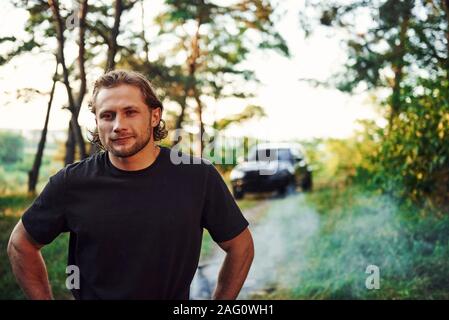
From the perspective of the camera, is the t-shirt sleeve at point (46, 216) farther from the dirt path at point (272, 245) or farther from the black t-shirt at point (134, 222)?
the dirt path at point (272, 245)

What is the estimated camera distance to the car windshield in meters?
6.48

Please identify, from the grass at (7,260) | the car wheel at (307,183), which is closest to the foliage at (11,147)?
the grass at (7,260)

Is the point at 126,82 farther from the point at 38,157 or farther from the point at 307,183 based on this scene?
the point at 307,183

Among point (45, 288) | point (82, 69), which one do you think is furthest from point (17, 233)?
point (82, 69)

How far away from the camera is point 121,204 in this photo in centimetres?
165

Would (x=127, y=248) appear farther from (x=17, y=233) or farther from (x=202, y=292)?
(x=202, y=292)

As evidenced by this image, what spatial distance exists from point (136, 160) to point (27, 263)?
48 cm

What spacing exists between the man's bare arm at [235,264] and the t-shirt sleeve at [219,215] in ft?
0.10

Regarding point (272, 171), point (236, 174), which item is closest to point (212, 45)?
point (236, 174)

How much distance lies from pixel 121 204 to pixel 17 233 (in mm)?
368

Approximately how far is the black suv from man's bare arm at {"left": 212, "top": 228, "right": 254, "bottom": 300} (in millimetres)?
4384

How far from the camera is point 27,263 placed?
168 cm

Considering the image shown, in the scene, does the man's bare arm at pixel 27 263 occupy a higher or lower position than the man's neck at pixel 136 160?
lower

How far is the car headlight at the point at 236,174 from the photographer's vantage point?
6.26m
